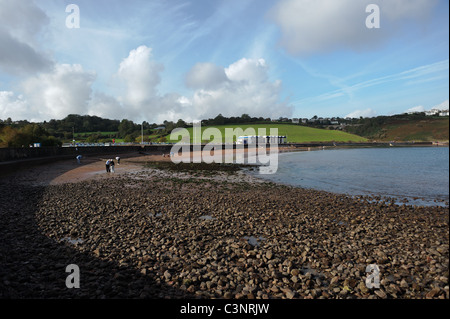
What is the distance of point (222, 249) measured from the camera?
7.97m

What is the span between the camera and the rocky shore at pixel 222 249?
5582mm

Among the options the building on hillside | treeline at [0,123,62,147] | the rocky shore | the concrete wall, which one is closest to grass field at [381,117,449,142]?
the rocky shore

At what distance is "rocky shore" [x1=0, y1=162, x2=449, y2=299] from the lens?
18.3 feet

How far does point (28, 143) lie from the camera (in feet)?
166

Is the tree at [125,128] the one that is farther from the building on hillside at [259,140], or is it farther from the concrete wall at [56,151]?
the concrete wall at [56,151]

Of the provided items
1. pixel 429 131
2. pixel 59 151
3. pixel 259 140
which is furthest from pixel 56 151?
pixel 259 140

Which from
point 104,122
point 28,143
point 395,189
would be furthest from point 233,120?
point 395,189

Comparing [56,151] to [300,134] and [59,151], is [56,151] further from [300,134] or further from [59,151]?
[300,134]

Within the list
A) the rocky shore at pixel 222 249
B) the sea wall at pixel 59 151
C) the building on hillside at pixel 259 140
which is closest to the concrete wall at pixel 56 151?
the sea wall at pixel 59 151
